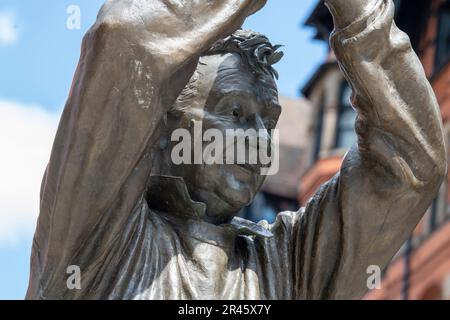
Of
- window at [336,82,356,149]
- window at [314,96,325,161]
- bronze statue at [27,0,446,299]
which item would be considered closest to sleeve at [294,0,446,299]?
bronze statue at [27,0,446,299]

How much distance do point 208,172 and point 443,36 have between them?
3407 cm

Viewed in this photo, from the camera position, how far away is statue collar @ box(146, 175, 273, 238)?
200 inches

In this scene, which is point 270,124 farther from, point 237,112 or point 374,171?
point 374,171

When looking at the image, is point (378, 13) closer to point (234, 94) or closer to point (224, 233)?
point (234, 94)

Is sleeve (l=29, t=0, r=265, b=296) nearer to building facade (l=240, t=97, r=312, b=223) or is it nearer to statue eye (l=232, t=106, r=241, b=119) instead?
statue eye (l=232, t=106, r=241, b=119)

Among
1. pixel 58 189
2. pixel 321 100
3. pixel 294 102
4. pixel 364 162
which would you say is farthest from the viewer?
pixel 294 102

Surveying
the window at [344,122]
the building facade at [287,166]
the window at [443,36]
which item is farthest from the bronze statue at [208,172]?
the building facade at [287,166]

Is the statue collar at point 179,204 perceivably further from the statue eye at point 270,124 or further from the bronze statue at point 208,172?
the statue eye at point 270,124

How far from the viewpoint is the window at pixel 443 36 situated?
125 feet

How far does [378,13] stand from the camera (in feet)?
16.1

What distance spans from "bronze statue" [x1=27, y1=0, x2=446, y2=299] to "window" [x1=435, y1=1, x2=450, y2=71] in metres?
32.9

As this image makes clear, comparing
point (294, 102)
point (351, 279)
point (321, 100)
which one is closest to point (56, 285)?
point (351, 279)

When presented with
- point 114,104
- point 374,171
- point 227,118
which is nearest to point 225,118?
point 227,118
